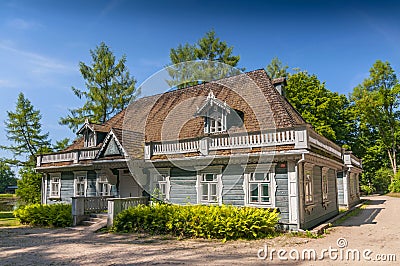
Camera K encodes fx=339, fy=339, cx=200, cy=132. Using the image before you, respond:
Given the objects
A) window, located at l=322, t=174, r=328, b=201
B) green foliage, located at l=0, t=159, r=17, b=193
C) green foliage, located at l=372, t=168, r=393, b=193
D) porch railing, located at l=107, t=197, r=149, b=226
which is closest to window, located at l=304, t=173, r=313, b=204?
window, located at l=322, t=174, r=328, b=201

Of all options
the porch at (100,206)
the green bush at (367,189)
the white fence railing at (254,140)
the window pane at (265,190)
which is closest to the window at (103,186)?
the porch at (100,206)

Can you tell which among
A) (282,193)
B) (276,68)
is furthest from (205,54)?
(282,193)

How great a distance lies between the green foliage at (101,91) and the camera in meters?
33.5

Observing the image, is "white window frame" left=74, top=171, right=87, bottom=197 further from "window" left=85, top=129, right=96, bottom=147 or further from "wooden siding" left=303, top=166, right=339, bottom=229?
"wooden siding" left=303, top=166, right=339, bottom=229

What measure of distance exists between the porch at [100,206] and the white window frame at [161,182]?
71cm

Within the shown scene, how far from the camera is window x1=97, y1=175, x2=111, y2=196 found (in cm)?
2014

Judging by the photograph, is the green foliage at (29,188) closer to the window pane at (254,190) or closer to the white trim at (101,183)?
→ the white trim at (101,183)

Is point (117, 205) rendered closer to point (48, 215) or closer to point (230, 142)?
point (48, 215)

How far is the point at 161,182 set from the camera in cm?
1731

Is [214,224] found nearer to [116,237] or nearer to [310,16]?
[116,237]

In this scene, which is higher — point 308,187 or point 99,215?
point 308,187

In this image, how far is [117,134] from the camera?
60.0 feet

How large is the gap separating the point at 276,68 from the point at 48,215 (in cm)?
3309

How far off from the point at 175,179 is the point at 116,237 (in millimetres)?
4291
